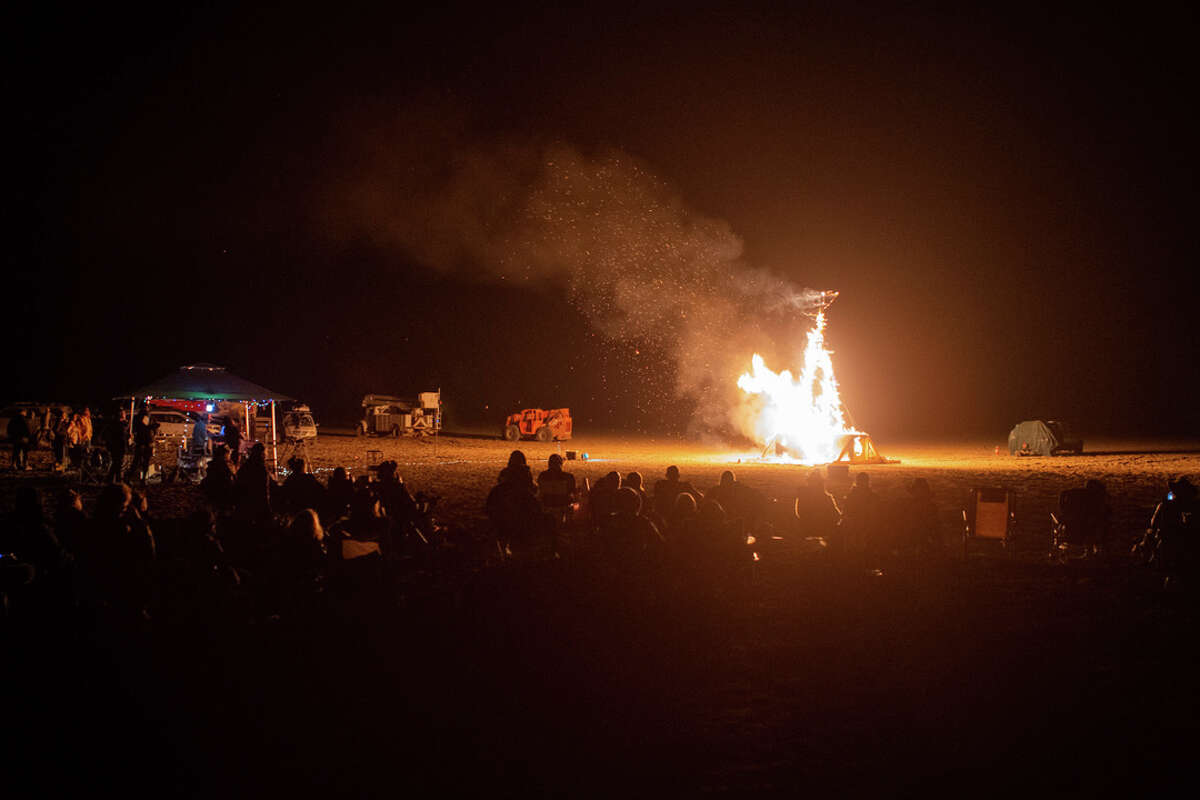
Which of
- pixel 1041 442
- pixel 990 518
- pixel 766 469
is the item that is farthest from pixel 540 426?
pixel 990 518

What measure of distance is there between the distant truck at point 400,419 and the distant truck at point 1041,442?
22875 mm

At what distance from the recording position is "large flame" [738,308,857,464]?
23.9 m

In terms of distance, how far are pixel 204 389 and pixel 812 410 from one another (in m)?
15.5

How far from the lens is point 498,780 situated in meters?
4.21

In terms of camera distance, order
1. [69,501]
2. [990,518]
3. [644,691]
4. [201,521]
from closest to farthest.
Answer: [644,691], [69,501], [201,521], [990,518]

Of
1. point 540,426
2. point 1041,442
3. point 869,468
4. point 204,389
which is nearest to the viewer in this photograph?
point 204,389

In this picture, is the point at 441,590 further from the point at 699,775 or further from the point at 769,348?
the point at 769,348

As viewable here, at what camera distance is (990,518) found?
9531 mm

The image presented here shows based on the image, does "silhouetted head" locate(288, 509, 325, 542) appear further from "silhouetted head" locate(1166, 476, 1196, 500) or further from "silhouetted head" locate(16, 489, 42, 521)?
"silhouetted head" locate(1166, 476, 1196, 500)

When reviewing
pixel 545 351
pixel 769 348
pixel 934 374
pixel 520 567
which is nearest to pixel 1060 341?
pixel 934 374

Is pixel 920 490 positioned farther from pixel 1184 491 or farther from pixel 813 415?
pixel 813 415

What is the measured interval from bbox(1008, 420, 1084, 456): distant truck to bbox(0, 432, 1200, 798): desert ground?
72.1 ft

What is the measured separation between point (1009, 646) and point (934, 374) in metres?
71.9

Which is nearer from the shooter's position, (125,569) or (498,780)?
(498,780)
